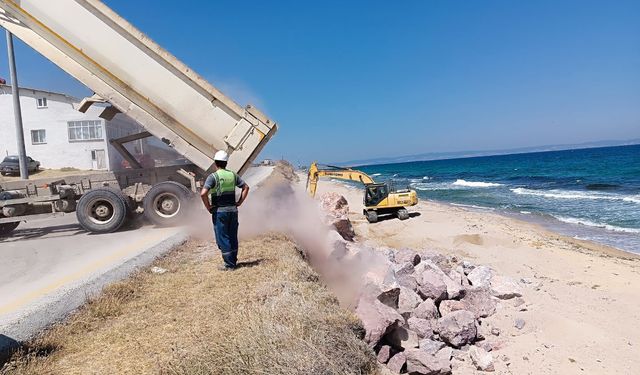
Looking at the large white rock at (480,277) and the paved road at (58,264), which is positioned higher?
the paved road at (58,264)

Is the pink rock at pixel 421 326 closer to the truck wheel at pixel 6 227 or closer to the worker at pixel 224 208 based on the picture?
the worker at pixel 224 208

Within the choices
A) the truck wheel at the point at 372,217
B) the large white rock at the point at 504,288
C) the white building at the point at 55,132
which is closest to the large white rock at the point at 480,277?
the large white rock at the point at 504,288

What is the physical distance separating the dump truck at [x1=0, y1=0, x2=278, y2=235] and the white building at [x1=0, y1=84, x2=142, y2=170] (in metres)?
26.1

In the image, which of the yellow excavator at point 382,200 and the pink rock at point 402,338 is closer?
the pink rock at point 402,338

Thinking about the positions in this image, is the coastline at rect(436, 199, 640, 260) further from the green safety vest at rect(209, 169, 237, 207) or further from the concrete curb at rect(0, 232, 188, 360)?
the concrete curb at rect(0, 232, 188, 360)

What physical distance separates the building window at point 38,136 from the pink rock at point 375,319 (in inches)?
1407

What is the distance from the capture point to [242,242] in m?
7.46

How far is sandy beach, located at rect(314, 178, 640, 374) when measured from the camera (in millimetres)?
6074

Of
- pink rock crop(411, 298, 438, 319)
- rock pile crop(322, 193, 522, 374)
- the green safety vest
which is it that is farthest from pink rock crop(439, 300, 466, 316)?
the green safety vest

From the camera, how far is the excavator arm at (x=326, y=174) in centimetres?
1605

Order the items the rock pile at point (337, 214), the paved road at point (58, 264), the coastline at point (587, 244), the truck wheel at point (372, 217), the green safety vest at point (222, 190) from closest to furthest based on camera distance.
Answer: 1. the paved road at point (58, 264)
2. the green safety vest at point (222, 190)
3. the rock pile at point (337, 214)
4. the coastline at point (587, 244)
5. the truck wheel at point (372, 217)

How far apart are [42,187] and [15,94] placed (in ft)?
37.7

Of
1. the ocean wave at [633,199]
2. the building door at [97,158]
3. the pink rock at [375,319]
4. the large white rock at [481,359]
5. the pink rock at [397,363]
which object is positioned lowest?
the ocean wave at [633,199]

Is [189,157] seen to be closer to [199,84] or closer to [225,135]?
[225,135]
